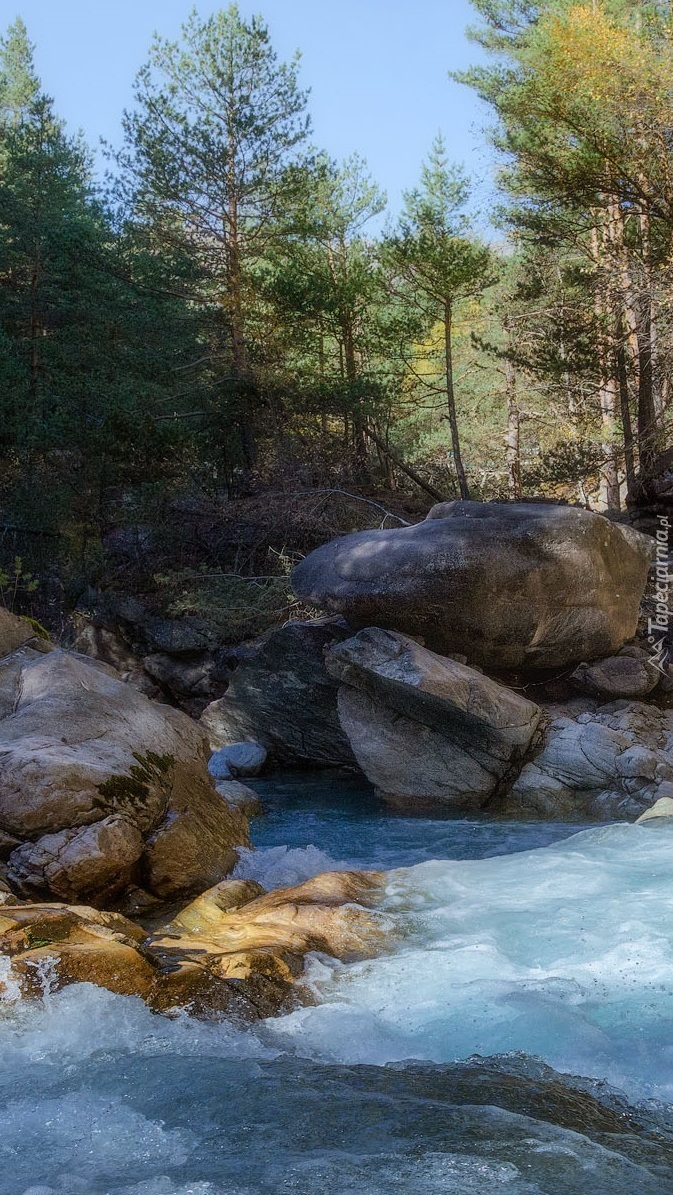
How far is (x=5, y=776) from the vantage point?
5191 mm

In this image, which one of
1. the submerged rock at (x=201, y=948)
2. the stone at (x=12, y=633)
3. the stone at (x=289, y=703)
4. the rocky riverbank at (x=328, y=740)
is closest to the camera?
the submerged rock at (x=201, y=948)

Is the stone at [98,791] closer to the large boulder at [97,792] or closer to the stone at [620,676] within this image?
the large boulder at [97,792]

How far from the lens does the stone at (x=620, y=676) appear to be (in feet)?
33.2

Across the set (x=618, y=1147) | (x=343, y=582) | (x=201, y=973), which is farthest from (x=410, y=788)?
(x=618, y=1147)

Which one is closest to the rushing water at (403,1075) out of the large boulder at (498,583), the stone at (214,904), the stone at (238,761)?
the stone at (214,904)

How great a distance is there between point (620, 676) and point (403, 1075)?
24.2 feet

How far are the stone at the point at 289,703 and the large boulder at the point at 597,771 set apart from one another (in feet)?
8.92

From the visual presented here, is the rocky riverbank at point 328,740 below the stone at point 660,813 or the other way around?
the other way around

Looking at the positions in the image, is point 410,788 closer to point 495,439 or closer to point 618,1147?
point 618,1147

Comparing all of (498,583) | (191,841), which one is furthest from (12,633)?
(498,583)


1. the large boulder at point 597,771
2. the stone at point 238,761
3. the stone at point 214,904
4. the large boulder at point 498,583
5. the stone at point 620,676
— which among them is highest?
the large boulder at point 498,583

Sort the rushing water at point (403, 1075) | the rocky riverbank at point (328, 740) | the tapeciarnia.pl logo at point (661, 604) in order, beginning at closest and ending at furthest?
the rushing water at point (403, 1075)
the rocky riverbank at point (328, 740)
the tapeciarnia.pl logo at point (661, 604)

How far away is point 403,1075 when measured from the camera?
11.4 ft

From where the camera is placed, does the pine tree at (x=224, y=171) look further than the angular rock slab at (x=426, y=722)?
Yes
